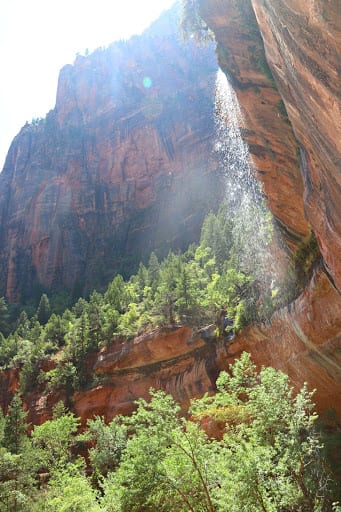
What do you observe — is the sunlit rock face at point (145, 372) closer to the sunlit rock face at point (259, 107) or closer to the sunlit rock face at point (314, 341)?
the sunlit rock face at point (314, 341)

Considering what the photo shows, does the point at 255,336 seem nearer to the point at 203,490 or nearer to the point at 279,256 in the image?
the point at 279,256

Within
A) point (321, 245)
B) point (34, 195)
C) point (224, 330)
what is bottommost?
point (321, 245)

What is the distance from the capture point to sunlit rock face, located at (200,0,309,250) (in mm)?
15797

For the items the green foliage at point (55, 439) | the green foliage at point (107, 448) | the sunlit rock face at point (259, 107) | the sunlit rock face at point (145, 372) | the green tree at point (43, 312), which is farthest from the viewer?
the green tree at point (43, 312)

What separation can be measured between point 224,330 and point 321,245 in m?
16.4

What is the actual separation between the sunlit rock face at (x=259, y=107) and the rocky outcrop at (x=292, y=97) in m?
0.03

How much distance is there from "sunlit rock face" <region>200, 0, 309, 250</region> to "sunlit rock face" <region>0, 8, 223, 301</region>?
5281 cm

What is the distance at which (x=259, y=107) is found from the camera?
16656mm

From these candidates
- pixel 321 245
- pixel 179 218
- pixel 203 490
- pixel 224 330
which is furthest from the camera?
pixel 179 218

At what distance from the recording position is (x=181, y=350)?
32.3 meters

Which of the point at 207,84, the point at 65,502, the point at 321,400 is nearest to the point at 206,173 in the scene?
the point at 207,84

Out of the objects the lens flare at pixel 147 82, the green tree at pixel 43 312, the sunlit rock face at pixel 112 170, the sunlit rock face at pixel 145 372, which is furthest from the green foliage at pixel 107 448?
the lens flare at pixel 147 82

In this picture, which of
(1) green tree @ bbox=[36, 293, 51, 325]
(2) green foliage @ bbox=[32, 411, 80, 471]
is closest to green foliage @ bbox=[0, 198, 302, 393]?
(1) green tree @ bbox=[36, 293, 51, 325]

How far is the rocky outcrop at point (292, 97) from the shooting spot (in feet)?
25.3
